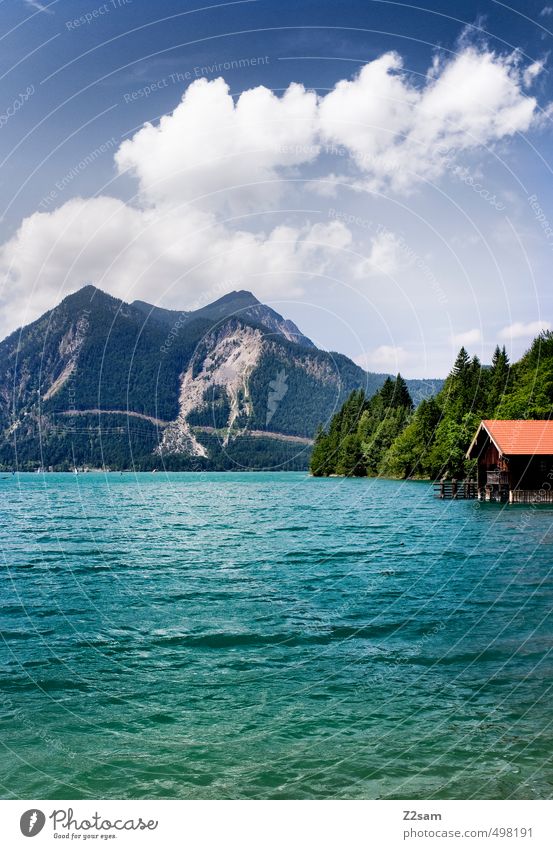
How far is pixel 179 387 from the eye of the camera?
490 ft

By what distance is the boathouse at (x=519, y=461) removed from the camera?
61.2 metres

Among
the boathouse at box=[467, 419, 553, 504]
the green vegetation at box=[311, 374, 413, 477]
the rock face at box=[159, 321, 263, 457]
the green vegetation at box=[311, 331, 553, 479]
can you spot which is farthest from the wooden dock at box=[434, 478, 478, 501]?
the green vegetation at box=[311, 374, 413, 477]

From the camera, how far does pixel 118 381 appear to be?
6348 inches

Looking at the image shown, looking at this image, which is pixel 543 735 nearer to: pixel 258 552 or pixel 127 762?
pixel 127 762

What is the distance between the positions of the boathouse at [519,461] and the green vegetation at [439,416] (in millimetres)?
18297

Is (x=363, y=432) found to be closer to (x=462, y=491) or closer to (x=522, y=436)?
(x=462, y=491)

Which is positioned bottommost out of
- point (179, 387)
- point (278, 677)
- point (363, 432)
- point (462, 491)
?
point (462, 491)

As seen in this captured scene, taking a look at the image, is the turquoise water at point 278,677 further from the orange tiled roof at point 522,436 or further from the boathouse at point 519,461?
the boathouse at point 519,461

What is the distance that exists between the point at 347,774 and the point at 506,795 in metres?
2.06

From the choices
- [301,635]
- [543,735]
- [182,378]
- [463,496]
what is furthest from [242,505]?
[182,378]

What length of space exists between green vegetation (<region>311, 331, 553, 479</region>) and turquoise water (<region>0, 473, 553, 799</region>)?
205 ft

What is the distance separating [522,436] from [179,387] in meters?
98.0

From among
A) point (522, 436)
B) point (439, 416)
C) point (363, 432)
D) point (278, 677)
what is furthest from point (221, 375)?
point (278, 677)

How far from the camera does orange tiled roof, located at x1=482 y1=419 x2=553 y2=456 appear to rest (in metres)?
60.8
